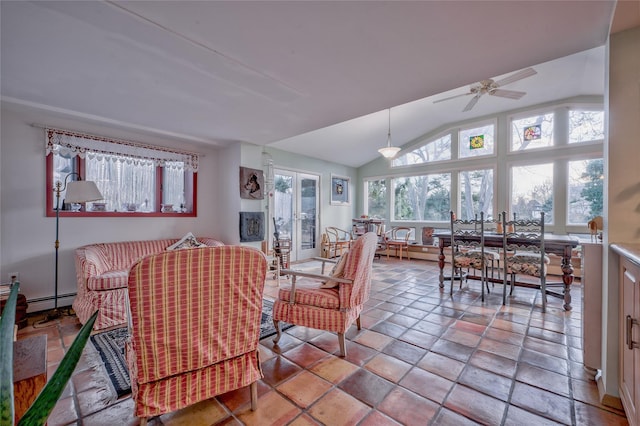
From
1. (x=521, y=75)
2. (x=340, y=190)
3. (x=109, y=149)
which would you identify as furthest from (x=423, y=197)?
(x=109, y=149)

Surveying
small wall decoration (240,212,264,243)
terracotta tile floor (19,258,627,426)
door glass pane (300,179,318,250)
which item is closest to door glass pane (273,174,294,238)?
door glass pane (300,179,318,250)

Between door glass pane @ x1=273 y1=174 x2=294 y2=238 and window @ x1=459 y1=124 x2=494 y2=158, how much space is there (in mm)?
3872

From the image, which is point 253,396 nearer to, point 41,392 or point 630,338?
point 41,392

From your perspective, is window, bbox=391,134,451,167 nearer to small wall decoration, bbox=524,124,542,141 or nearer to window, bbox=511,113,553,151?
window, bbox=511,113,553,151

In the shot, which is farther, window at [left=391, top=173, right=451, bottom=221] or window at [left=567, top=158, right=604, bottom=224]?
window at [left=391, top=173, right=451, bottom=221]

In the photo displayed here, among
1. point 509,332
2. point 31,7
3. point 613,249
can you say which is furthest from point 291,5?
point 509,332

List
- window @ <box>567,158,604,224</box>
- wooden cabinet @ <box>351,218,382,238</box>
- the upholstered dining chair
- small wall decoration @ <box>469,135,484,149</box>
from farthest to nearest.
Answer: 1. wooden cabinet @ <box>351,218,382,238</box>
2. the upholstered dining chair
3. small wall decoration @ <box>469,135,484,149</box>
4. window @ <box>567,158,604,224</box>

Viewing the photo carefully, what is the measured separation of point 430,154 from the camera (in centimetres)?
639

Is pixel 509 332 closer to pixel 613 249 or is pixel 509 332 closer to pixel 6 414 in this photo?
pixel 613 249

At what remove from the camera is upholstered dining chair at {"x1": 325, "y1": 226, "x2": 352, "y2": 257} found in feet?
20.9

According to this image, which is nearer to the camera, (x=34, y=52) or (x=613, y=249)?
(x=613, y=249)

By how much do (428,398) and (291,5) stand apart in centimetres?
244

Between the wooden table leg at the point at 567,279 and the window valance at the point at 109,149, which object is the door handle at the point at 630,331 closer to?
the wooden table leg at the point at 567,279

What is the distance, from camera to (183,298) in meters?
1.31
